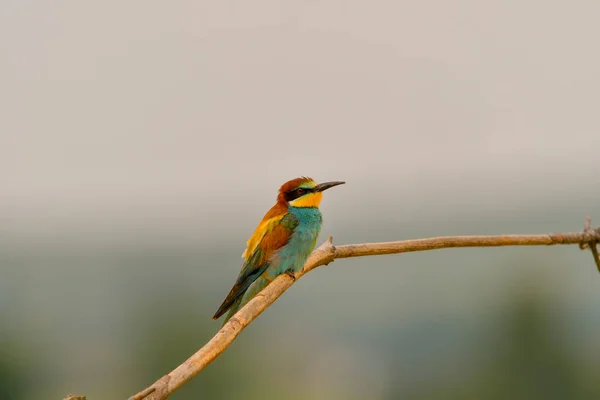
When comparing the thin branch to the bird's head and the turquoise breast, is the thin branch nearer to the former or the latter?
the turquoise breast

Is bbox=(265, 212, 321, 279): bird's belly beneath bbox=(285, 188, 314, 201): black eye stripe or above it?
beneath

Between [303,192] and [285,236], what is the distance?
17 cm

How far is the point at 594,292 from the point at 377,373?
527 inches

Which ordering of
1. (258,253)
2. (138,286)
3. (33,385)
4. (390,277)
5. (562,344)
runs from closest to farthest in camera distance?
(258,253)
(33,385)
(562,344)
(138,286)
(390,277)

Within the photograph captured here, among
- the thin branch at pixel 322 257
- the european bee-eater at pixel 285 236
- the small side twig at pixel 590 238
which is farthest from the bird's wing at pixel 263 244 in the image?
the small side twig at pixel 590 238

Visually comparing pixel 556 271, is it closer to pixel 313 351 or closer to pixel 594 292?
pixel 594 292

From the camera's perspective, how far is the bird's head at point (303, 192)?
2.93 meters

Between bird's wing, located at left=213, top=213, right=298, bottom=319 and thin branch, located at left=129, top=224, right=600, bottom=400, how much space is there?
222 millimetres

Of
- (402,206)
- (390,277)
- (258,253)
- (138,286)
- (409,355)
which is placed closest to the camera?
(258,253)

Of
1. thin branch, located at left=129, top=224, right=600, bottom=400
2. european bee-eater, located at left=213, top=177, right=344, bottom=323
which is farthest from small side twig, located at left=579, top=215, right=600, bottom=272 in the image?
european bee-eater, located at left=213, top=177, right=344, bottom=323

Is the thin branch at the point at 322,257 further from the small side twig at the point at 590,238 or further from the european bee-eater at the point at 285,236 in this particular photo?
the european bee-eater at the point at 285,236

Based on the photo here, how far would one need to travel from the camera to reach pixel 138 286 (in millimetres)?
47031

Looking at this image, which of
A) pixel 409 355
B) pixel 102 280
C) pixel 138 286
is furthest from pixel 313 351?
pixel 102 280

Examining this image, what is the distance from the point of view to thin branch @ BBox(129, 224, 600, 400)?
4.75 feet
